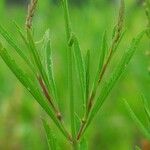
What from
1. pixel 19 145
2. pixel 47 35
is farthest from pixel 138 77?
pixel 47 35

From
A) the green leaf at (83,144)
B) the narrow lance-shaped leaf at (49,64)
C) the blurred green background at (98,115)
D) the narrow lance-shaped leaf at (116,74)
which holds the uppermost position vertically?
the narrow lance-shaped leaf at (49,64)

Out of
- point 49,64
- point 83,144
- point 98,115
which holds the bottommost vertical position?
point 98,115

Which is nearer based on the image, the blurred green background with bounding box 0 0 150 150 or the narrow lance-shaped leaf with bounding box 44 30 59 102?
the narrow lance-shaped leaf with bounding box 44 30 59 102

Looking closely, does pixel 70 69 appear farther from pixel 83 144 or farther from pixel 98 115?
pixel 98 115

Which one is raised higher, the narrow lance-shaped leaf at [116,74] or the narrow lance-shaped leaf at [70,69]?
the narrow lance-shaped leaf at [70,69]

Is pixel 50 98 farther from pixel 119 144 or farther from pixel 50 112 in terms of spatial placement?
pixel 119 144

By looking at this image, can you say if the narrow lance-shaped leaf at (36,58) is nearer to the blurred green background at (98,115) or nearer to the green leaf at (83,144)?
the green leaf at (83,144)

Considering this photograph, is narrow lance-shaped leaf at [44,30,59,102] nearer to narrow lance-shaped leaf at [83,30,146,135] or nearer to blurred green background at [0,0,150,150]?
narrow lance-shaped leaf at [83,30,146,135]

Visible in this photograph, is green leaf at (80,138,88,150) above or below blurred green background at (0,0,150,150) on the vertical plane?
above

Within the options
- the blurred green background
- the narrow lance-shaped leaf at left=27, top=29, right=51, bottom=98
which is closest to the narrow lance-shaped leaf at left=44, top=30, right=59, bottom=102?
the narrow lance-shaped leaf at left=27, top=29, right=51, bottom=98

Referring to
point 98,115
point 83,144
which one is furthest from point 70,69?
point 98,115

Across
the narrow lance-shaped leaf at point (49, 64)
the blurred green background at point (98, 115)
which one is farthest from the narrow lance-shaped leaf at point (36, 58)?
the blurred green background at point (98, 115)
